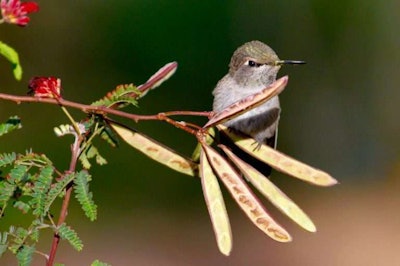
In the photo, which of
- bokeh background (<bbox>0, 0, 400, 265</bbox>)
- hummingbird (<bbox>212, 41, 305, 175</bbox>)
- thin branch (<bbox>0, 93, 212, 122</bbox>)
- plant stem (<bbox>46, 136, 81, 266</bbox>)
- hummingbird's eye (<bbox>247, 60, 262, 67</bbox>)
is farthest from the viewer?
bokeh background (<bbox>0, 0, 400, 265</bbox>)

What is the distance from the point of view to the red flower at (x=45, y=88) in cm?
159

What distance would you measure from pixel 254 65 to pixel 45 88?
1545 millimetres

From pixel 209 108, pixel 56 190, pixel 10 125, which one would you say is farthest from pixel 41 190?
pixel 209 108

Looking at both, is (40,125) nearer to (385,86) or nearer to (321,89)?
(321,89)

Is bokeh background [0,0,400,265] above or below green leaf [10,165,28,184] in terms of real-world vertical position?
above

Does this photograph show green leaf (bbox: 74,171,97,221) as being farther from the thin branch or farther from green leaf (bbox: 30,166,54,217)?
the thin branch

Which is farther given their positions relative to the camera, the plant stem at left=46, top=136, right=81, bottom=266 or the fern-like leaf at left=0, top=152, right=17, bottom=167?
the fern-like leaf at left=0, top=152, right=17, bottom=167

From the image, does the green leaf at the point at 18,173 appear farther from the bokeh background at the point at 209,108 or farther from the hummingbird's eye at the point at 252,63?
the bokeh background at the point at 209,108

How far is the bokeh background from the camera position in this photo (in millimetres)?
8805

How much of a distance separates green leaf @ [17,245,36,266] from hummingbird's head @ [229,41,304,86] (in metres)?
1.38

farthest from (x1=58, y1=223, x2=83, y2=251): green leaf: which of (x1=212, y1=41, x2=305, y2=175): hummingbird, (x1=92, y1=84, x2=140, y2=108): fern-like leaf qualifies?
(x1=212, y1=41, x2=305, y2=175): hummingbird

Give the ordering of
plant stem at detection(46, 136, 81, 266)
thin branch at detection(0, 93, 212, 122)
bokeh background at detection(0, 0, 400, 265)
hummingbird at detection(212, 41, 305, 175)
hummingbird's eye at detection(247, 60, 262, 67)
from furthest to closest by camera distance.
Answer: bokeh background at detection(0, 0, 400, 265), hummingbird's eye at detection(247, 60, 262, 67), hummingbird at detection(212, 41, 305, 175), plant stem at detection(46, 136, 81, 266), thin branch at detection(0, 93, 212, 122)

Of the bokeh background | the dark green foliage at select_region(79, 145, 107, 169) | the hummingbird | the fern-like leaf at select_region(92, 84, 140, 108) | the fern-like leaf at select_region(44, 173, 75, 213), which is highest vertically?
the bokeh background

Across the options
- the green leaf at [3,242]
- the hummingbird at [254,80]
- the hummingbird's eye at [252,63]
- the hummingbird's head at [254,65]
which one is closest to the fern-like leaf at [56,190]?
the green leaf at [3,242]
